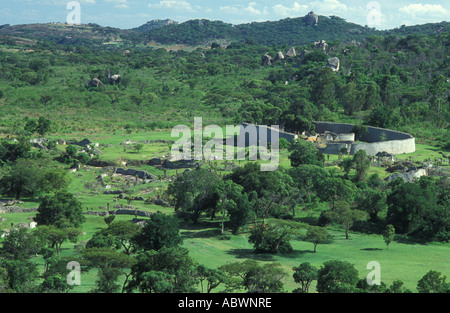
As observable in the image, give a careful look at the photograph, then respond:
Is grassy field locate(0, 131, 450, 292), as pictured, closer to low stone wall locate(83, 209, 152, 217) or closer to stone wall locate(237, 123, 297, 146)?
low stone wall locate(83, 209, 152, 217)

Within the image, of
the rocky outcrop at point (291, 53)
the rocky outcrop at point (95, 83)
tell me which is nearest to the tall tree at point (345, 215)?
the rocky outcrop at point (95, 83)

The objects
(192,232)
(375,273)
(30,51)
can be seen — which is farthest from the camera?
(30,51)

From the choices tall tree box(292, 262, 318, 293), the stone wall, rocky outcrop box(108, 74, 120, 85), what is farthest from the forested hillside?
rocky outcrop box(108, 74, 120, 85)

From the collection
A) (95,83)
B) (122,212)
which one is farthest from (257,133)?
(95,83)

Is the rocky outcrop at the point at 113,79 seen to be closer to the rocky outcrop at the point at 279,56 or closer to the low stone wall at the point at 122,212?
the rocky outcrop at the point at 279,56

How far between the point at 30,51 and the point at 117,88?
70532 mm

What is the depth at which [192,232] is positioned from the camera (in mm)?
36750

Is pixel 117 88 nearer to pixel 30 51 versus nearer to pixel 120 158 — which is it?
pixel 120 158

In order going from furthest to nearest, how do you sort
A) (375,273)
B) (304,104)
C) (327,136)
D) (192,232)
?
(304,104)
(327,136)
(192,232)
(375,273)

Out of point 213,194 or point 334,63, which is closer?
point 213,194

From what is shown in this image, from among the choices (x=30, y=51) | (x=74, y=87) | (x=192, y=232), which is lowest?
(x=192, y=232)

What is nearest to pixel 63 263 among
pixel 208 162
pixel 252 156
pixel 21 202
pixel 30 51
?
pixel 21 202

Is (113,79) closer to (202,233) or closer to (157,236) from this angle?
(202,233)

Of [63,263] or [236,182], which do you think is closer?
[63,263]
